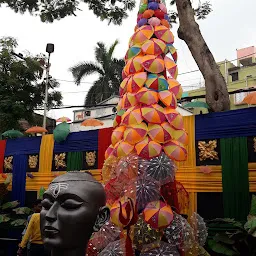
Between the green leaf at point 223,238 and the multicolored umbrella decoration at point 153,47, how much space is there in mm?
2660

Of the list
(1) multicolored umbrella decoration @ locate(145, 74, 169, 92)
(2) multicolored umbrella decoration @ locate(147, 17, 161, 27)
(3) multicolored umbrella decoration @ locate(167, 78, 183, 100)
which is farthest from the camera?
(2) multicolored umbrella decoration @ locate(147, 17, 161, 27)

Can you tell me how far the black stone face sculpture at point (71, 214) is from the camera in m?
1.94

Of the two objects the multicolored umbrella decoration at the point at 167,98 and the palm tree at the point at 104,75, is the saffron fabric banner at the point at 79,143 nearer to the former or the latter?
the multicolored umbrella decoration at the point at 167,98

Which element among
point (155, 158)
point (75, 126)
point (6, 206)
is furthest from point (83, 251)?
point (75, 126)

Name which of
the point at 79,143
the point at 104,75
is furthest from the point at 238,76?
the point at 79,143

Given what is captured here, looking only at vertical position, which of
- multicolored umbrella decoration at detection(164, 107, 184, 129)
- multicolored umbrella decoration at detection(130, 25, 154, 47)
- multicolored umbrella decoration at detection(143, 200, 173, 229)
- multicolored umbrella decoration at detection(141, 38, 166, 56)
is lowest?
multicolored umbrella decoration at detection(143, 200, 173, 229)

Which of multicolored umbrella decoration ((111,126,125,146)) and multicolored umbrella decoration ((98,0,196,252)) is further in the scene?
multicolored umbrella decoration ((111,126,125,146))

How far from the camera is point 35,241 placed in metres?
4.89

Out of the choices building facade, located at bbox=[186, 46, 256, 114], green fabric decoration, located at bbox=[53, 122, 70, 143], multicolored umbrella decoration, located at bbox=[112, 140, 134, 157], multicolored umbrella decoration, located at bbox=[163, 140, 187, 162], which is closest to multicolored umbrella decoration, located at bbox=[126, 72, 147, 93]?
multicolored umbrella decoration, located at bbox=[112, 140, 134, 157]

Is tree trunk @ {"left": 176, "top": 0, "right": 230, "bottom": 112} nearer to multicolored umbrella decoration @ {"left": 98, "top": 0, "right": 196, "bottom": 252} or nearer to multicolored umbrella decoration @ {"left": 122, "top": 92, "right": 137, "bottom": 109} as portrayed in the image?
multicolored umbrella decoration @ {"left": 98, "top": 0, "right": 196, "bottom": 252}

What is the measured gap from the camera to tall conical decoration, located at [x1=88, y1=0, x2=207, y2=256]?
3881 mm

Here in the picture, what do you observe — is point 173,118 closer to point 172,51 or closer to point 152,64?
point 152,64

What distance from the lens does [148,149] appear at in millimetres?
4098

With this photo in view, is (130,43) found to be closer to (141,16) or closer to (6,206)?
(141,16)
